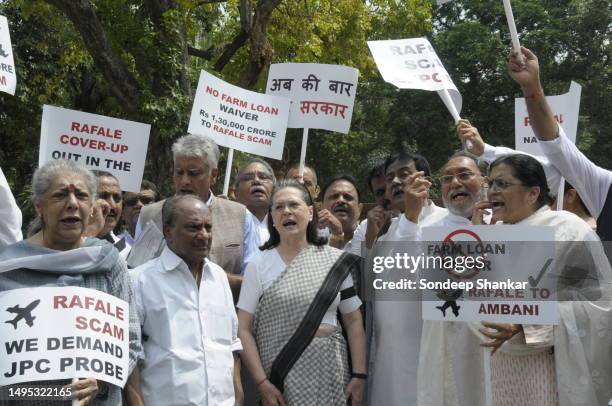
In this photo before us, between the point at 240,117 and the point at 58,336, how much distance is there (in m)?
3.59

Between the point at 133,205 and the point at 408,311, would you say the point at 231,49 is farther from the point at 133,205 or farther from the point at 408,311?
the point at 408,311

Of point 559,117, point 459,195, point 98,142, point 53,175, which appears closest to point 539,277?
point 459,195

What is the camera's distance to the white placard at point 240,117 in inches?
268

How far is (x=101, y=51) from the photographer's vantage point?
12609 mm

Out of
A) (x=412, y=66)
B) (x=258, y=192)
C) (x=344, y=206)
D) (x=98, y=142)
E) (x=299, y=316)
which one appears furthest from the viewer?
(x=98, y=142)

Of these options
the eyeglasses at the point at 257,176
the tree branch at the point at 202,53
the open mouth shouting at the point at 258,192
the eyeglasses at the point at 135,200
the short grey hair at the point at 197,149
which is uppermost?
the tree branch at the point at 202,53

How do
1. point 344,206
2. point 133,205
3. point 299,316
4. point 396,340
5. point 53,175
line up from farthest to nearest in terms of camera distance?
1. point 133,205
2. point 344,206
3. point 396,340
4. point 299,316
5. point 53,175

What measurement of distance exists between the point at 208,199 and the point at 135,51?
9372 mm

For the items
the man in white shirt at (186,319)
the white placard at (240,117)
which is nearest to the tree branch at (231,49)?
the white placard at (240,117)

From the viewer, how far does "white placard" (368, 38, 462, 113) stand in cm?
602

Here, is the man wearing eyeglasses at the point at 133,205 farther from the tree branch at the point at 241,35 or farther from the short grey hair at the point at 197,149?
the tree branch at the point at 241,35

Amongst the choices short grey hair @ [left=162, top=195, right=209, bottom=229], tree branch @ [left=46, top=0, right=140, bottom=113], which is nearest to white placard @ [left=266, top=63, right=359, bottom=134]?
short grey hair @ [left=162, top=195, right=209, bottom=229]

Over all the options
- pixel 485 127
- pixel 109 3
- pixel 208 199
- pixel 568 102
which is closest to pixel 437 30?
pixel 485 127

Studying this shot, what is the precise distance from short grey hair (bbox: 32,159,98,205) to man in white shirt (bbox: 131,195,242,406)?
56 cm
